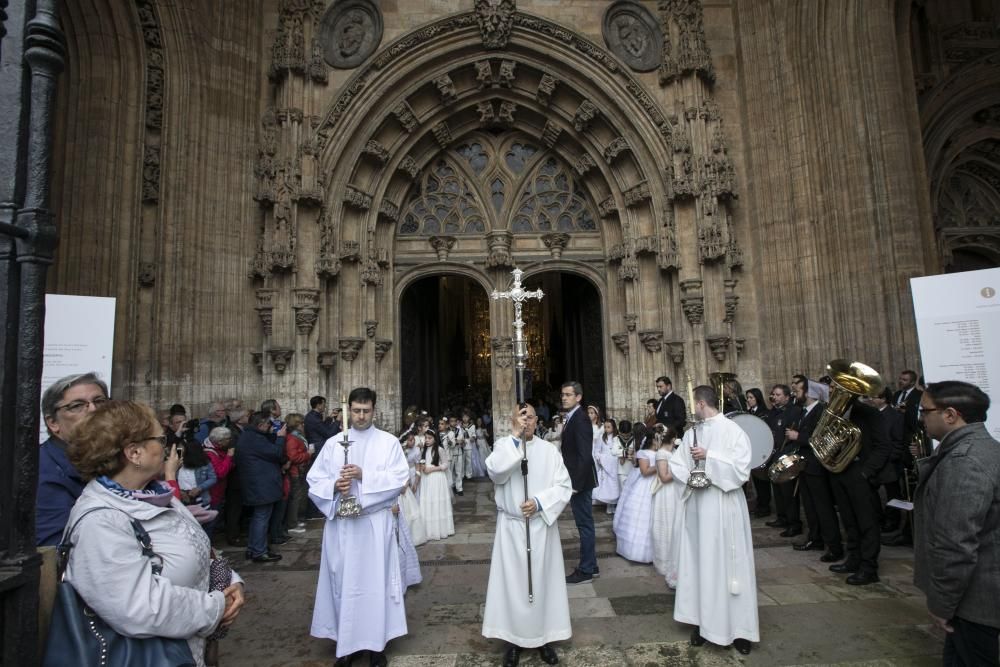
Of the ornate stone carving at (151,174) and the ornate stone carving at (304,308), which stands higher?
the ornate stone carving at (151,174)

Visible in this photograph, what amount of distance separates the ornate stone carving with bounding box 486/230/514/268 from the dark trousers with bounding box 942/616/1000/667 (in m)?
10.8

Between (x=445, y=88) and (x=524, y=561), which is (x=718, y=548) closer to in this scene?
(x=524, y=561)

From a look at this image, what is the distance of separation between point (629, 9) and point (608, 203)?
13.6ft

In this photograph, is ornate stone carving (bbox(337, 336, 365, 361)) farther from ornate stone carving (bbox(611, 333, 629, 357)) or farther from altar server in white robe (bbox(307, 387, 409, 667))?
altar server in white robe (bbox(307, 387, 409, 667))

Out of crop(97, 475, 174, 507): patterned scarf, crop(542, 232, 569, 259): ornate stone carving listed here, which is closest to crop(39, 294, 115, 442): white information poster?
crop(97, 475, 174, 507): patterned scarf

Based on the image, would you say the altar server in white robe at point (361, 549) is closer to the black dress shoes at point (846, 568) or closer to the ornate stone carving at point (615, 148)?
the black dress shoes at point (846, 568)

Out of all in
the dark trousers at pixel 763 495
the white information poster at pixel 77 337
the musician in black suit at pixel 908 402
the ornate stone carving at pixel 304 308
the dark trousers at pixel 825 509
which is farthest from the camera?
the ornate stone carving at pixel 304 308

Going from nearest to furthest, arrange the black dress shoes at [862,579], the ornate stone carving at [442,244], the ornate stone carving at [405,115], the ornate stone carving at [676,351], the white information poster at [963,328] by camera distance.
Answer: the white information poster at [963,328] < the black dress shoes at [862,579] < the ornate stone carving at [676,351] < the ornate stone carving at [405,115] < the ornate stone carving at [442,244]

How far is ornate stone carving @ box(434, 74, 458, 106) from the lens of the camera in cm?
1210

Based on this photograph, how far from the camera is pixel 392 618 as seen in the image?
3834 millimetres

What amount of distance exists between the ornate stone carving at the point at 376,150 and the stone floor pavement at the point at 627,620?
8.59 meters

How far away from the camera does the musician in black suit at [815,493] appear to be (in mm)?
5672

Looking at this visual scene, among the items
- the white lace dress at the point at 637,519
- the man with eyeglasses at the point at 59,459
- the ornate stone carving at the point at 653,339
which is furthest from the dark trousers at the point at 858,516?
the ornate stone carving at the point at 653,339

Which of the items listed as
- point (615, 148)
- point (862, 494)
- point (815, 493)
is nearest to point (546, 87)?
point (615, 148)
